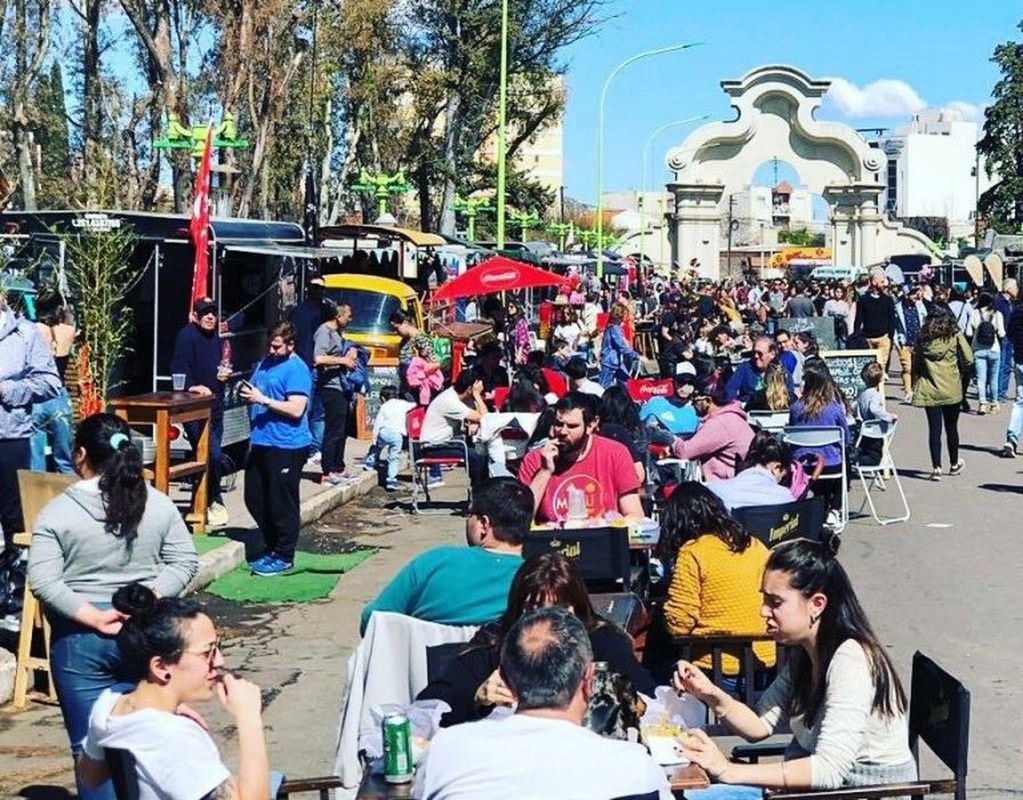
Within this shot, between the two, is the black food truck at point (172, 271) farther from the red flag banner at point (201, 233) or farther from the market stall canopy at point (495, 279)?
the market stall canopy at point (495, 279)

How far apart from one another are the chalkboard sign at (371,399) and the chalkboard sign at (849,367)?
525cm

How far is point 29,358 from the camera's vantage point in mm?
9375

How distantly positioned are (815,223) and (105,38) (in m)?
119

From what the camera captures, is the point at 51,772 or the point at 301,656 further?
the point at 301,656

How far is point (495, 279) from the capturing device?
2341cm

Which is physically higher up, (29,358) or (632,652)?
(29,358)

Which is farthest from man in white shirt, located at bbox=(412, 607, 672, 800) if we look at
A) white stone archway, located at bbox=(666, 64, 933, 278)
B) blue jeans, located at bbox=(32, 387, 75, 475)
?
white stone archway, located at bbox=(666, 64, 933, 278)

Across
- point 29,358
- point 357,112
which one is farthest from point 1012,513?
point 357,112

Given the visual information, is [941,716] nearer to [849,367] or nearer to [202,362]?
[202,362]

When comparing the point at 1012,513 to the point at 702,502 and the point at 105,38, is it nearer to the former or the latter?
the point at 702,502

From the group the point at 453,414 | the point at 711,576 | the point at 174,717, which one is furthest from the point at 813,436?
the point at 174,717

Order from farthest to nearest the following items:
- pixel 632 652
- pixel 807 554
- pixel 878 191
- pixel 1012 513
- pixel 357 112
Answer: pixel 878 191
pixel 357 112
pixel 1012 513
pixel 632 652
pixel 807 554

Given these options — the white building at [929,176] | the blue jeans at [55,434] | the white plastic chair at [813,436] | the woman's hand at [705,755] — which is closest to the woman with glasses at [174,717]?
the woman's hand at [705,755]

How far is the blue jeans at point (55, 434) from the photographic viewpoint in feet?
38.4
